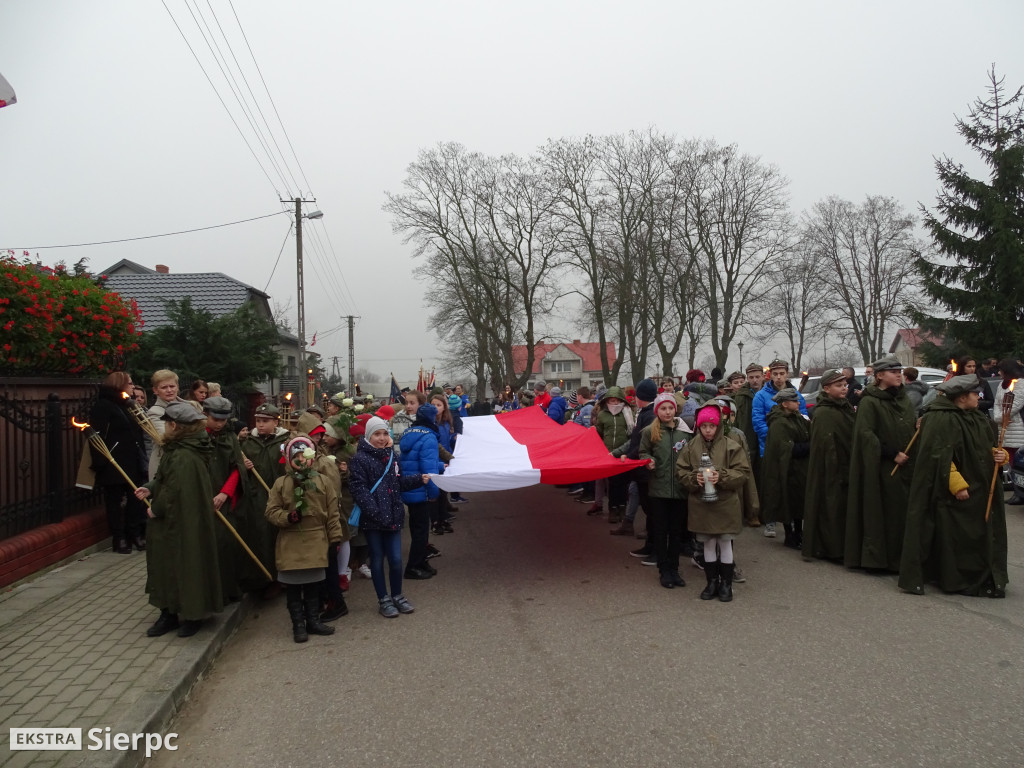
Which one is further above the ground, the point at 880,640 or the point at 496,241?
the point at 496,241

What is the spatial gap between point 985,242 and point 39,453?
24.8 meters

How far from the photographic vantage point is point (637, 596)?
629cm


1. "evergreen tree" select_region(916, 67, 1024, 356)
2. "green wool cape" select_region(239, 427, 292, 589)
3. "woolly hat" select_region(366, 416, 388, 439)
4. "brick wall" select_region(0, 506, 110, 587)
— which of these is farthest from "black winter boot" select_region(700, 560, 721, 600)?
"evergreen tree" select_region(916, 67, 1024, 356)

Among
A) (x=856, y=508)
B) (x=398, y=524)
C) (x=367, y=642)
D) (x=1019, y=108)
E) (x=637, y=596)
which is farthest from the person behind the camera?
(x=1019, y=108)

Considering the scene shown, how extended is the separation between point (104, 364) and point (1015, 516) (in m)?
12.3

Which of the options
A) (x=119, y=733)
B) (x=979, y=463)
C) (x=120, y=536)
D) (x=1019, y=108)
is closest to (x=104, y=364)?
(x=120, y=536)

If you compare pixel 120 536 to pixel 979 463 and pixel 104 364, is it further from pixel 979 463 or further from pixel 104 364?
pixel 979 463

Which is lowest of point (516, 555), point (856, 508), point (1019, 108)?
point (516, 555)

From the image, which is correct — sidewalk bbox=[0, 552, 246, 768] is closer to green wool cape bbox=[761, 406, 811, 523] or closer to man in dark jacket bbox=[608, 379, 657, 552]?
man in dark jacket bbox=[608, 379, 657, 552]

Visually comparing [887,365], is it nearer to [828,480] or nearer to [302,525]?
[828,480]

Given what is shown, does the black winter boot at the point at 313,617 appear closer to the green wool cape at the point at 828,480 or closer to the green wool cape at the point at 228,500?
the green wool cape at the point at 228,500

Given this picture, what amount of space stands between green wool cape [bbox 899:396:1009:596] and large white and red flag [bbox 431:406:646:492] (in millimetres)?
2466

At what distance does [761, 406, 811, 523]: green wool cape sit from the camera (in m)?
7.92

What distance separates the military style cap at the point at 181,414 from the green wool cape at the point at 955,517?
608 centimetres
